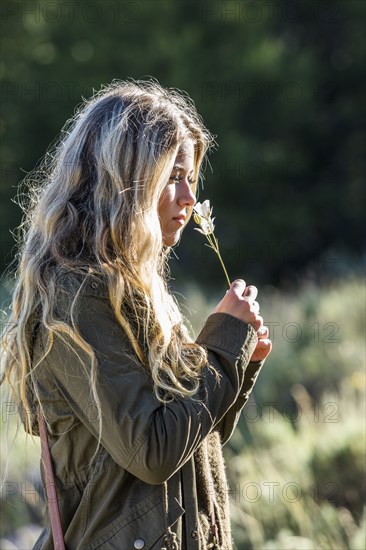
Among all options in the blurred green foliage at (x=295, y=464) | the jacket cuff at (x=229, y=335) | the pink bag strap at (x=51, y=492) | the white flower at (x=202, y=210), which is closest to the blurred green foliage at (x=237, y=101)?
the blurred green foliage at (x=295, y=464)

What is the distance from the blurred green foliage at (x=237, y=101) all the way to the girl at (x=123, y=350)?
12689 mm

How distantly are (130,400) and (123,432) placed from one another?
7cm

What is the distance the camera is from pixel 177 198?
2320mm

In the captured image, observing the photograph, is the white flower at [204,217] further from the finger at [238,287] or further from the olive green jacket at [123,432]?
the olive green jacket at [123,432]

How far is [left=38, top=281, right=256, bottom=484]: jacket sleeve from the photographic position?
6.37 feet

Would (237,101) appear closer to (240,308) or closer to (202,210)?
(202,210)

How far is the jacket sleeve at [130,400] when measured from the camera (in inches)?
76.5

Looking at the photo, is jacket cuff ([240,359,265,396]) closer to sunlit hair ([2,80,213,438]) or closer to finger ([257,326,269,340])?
finger ([257,326,269,340])

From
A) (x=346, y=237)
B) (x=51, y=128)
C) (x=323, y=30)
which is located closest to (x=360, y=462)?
(x=51, y=128)

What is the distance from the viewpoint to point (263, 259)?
18.1m

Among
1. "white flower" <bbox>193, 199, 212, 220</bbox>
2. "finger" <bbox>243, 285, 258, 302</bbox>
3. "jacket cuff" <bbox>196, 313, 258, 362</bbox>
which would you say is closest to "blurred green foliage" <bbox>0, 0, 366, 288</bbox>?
"white flower" <bbox>193, 199, 212, 220</bbox>

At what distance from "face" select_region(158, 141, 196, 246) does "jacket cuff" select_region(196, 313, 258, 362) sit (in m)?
0.30

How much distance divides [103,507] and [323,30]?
18504 mm

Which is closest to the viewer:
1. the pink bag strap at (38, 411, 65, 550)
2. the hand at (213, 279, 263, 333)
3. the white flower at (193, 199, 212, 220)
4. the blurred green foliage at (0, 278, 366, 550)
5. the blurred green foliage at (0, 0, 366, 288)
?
the pink bag strap at (38, 411, 65, 550)
